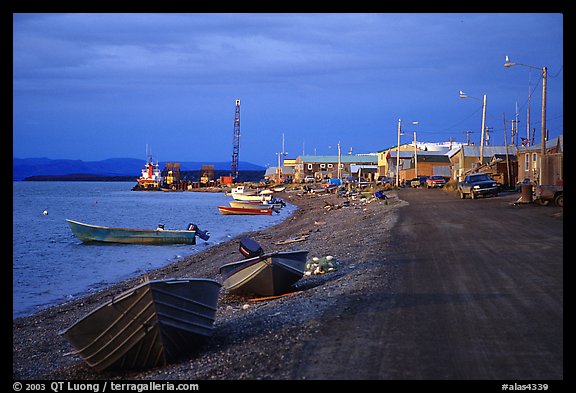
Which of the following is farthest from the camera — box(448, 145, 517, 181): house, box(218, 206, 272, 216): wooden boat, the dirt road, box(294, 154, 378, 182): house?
Result: box(294, 154, 378, 182): house

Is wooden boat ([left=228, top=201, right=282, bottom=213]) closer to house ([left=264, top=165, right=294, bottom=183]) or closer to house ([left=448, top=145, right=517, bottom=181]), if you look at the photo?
house ([left=448, top=145, right=517, bottom=181])

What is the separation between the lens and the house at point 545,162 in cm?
3334

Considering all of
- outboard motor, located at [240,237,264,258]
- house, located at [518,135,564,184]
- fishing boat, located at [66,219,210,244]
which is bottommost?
fishing boat, located at [66,219,210,244]

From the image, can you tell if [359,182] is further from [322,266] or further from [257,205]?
[322,266]

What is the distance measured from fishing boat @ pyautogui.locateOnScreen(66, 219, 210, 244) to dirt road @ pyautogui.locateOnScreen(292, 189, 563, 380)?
879 inches

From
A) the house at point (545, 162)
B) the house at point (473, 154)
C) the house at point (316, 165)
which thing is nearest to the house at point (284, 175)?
the house at point (316, 165)

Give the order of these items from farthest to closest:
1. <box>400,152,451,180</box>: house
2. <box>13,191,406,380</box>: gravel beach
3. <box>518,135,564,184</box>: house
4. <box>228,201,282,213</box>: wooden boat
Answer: <box>400,152,451,180</box>: house < <box>228,201,282,213</box>: wooden boat < <box>518,135,564,184</box>: house < <box>13,191,406,380</box>: gravel beach

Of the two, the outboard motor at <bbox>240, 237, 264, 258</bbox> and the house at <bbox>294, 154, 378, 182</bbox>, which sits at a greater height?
the house at <bbox>294, 154, 378, 182</bbox>

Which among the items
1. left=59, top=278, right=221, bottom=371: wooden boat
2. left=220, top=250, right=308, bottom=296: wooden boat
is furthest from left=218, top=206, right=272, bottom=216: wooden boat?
left=59, top=278, right=221, bottom=371: wooden boat

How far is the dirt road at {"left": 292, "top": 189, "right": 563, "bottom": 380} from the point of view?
7.67 meters

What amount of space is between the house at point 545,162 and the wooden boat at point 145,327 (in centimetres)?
2423

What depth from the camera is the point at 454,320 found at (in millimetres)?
9773
